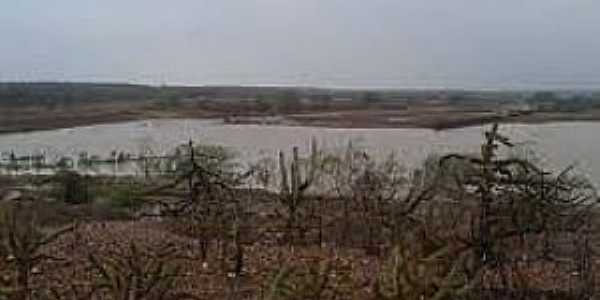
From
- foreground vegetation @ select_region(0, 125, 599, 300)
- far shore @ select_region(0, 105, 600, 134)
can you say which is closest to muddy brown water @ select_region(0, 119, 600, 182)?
far shore @ select_region(0, 105, 600, 134)

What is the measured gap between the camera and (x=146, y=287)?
9227 mm

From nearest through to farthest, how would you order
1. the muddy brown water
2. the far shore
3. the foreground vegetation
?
the foreground vegetation, the muddy brown water, the far shore

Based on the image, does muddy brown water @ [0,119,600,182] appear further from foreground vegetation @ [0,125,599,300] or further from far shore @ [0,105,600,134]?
foreground vegetation @ [0,125,599,300]

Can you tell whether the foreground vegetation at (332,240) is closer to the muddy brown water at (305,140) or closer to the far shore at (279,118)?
the muddy brown water at (305,140)

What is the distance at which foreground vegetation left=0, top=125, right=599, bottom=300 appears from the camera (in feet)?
32.0

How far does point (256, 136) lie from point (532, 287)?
115ft

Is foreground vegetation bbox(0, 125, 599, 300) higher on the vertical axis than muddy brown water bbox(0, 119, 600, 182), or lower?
higher

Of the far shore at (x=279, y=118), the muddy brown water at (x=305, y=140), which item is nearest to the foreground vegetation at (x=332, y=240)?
the muddy brown water at (x=305, y=140)

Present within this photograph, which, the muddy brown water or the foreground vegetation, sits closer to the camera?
the foreground vegetation

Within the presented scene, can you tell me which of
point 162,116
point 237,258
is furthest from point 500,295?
point 162,116

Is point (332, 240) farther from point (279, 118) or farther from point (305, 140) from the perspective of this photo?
point (279, 118)

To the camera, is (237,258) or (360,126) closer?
(237,258)

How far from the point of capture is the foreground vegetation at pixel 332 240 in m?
9.75

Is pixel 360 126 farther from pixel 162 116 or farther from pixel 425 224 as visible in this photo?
pixel 425 224
